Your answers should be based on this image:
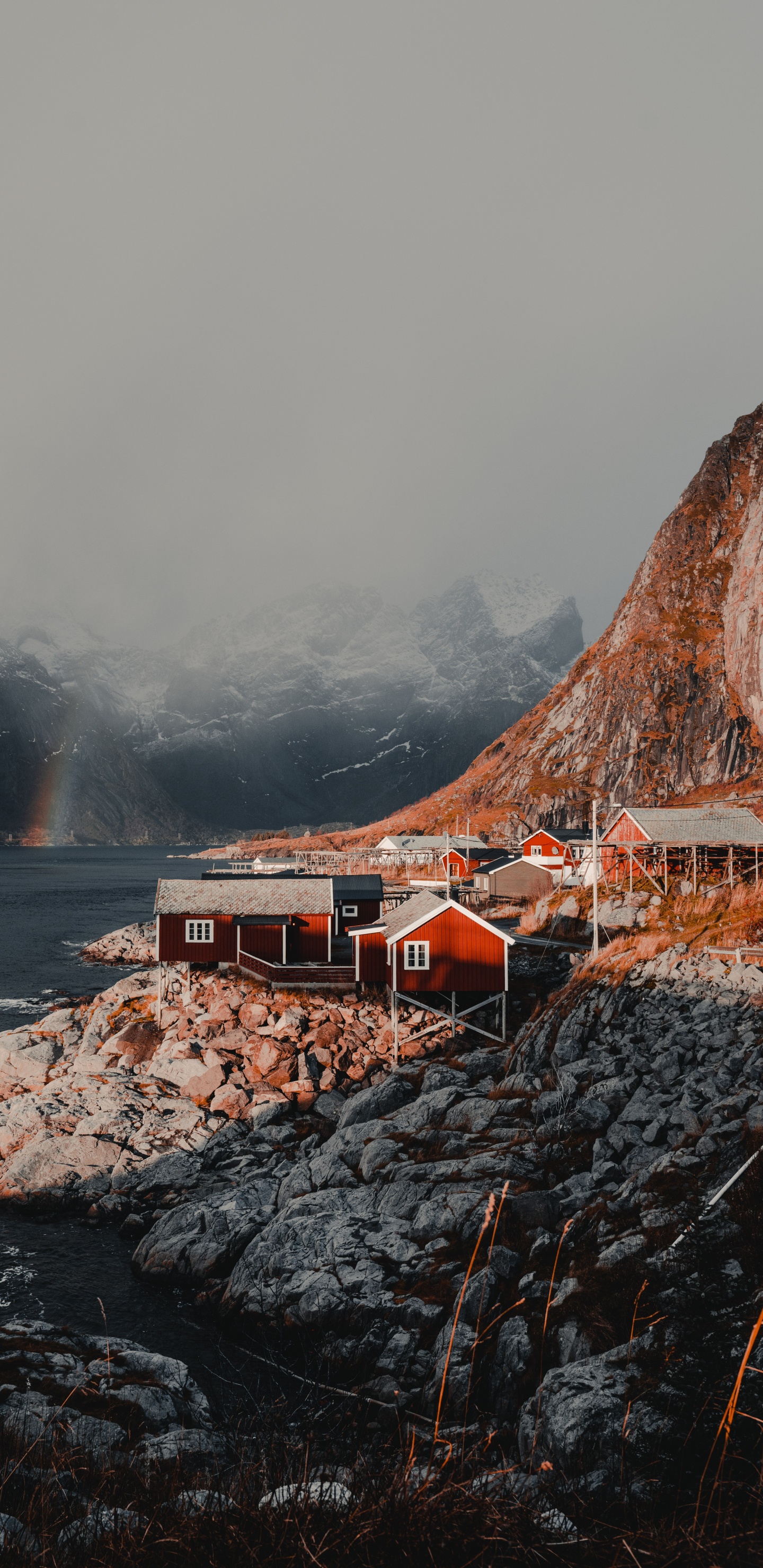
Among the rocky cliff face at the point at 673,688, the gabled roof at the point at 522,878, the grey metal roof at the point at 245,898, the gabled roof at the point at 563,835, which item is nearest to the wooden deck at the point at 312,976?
the grey metal roof at the point at 245,898

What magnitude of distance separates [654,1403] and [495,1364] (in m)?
4.40

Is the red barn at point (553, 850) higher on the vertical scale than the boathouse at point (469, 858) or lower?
higher

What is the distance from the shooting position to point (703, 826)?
48531mm

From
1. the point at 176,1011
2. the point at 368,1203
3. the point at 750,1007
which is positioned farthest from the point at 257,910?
the point at 750,1007

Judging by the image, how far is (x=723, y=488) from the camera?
18200 cm


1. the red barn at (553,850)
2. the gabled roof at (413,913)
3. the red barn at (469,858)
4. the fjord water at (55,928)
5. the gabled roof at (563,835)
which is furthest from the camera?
the red barn at (469,858)

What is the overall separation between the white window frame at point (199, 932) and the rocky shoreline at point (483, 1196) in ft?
27.4

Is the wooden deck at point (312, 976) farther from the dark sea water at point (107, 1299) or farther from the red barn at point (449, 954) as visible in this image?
the dark sea water at point (107, 1299)

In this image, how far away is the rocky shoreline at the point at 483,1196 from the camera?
10.4 m

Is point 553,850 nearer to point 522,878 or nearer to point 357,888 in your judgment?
point 522,878

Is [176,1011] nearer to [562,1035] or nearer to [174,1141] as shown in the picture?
[174,1141]

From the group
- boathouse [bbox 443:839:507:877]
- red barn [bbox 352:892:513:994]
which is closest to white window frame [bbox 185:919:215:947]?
red barn [bbox 352:892:513:994]

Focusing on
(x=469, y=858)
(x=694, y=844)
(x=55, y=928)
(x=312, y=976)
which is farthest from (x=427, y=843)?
(x=312, y=976)

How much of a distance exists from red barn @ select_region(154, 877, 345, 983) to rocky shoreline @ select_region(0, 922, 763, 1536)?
7.35 m
